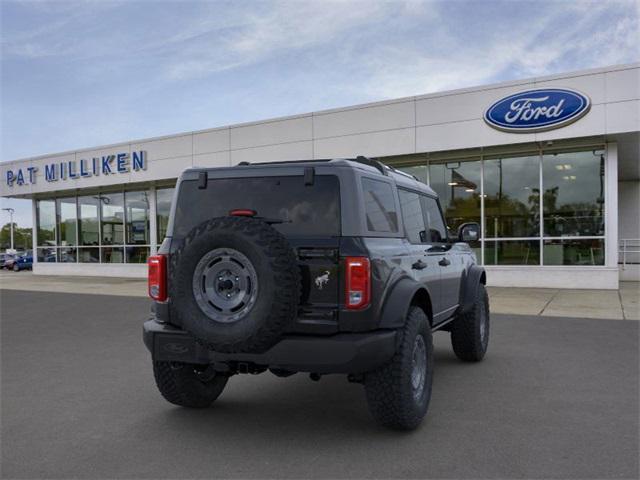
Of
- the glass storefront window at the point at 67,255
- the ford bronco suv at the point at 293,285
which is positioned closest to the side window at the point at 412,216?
the ford bronco suv at the point at 293,285

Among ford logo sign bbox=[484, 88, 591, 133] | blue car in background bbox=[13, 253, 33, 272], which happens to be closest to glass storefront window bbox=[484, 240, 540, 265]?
ford logo sign bbox=[484, 88, 591, 133]

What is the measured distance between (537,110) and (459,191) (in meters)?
3.26

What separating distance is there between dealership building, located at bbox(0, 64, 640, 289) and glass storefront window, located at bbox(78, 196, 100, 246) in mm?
6613

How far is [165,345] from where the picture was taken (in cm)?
415

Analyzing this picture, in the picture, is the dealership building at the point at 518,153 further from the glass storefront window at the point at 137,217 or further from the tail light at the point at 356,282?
the tail light at the point at 356,282

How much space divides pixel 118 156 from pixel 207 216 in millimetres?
20595

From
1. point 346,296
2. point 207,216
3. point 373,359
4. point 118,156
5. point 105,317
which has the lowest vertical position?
point 105,317

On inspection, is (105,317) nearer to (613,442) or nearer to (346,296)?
(346,296)

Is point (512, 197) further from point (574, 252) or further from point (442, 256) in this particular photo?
point (442, 256)

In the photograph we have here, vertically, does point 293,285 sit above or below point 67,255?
above

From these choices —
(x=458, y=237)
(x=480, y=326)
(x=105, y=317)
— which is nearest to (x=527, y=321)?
(x=480, y=326)

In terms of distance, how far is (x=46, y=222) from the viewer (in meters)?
28.0

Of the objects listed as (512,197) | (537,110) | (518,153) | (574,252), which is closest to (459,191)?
(512,197)

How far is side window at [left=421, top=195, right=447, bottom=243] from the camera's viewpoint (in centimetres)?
568
